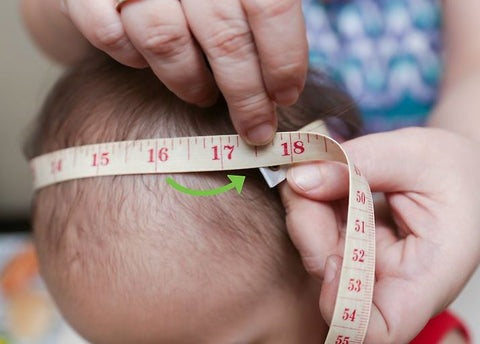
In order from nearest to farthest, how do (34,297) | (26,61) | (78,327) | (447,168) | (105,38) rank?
(105,38) < (447,168) < (78,327) < (34,297) < (26,61)

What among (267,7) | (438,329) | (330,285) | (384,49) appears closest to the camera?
(267,7)

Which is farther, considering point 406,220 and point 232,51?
point 406,220

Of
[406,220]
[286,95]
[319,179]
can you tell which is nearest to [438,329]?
[406,220]

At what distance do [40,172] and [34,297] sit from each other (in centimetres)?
103

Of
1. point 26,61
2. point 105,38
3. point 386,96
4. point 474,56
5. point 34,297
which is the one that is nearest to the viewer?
point 105,38

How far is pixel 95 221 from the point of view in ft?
2.76

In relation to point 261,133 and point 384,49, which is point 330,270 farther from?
point 384,49

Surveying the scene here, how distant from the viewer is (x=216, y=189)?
0.81 metres

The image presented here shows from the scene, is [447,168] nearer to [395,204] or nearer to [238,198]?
[395,204]

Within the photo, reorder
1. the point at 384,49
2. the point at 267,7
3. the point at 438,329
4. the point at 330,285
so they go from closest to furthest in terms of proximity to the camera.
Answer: the point at 267,7
the point at 330,285
the point at 438,329
the point at 384,49

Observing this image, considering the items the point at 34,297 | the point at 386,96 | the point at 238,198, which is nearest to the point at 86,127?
the point at 238,198

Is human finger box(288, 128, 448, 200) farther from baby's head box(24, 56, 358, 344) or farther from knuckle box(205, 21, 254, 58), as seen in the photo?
knuckle box(205, 21, 254, 58)

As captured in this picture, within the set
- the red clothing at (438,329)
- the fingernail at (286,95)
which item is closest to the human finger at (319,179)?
the fingernail at (286,95)

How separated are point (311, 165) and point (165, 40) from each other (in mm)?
252
